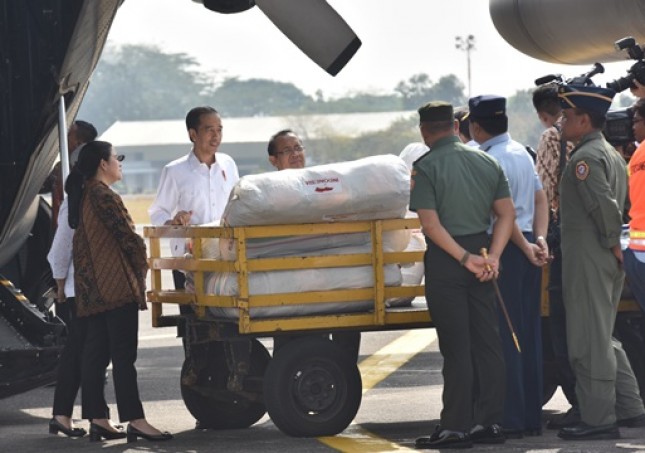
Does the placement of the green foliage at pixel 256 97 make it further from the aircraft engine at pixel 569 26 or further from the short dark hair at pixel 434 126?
the short dark hair at pixel 434 126

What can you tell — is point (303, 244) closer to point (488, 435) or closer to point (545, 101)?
point (488, 435)

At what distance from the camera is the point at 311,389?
29.2 ft

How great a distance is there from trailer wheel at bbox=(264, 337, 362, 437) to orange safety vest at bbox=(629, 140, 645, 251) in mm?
1856

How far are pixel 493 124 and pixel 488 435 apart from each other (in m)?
1.76

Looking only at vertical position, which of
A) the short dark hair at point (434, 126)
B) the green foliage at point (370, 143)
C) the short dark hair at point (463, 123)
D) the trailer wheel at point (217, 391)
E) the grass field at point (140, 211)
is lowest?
the trailer wheel at point (217, 391)

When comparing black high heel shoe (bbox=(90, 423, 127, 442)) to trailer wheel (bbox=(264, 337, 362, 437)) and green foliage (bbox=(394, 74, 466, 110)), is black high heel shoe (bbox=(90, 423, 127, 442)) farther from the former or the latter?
green foliage (bbox=(394, 74, 466, 110))

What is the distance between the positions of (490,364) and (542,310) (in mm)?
1177

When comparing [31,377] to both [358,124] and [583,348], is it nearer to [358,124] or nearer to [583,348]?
[583,348]

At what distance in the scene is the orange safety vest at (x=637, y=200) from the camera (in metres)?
8.12

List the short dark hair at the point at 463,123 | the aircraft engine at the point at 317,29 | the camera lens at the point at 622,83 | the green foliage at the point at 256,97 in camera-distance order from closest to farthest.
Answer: the camera lens at the point at 622,83, the aircraft engine at the point at 317,29, the short dark hair at the point at 463,123, the green foliage at the point at 256,97

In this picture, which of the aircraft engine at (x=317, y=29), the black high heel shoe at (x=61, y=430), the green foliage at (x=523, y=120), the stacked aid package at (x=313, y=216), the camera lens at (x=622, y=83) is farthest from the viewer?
the green foliage at (x=523, y=120)

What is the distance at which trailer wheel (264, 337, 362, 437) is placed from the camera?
28.9 ft

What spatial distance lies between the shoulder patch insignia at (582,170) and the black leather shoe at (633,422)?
1.45m

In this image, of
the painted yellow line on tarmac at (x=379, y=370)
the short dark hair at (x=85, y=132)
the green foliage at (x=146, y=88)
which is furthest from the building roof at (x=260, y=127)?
the short dark hair at (x=85, y=132)
